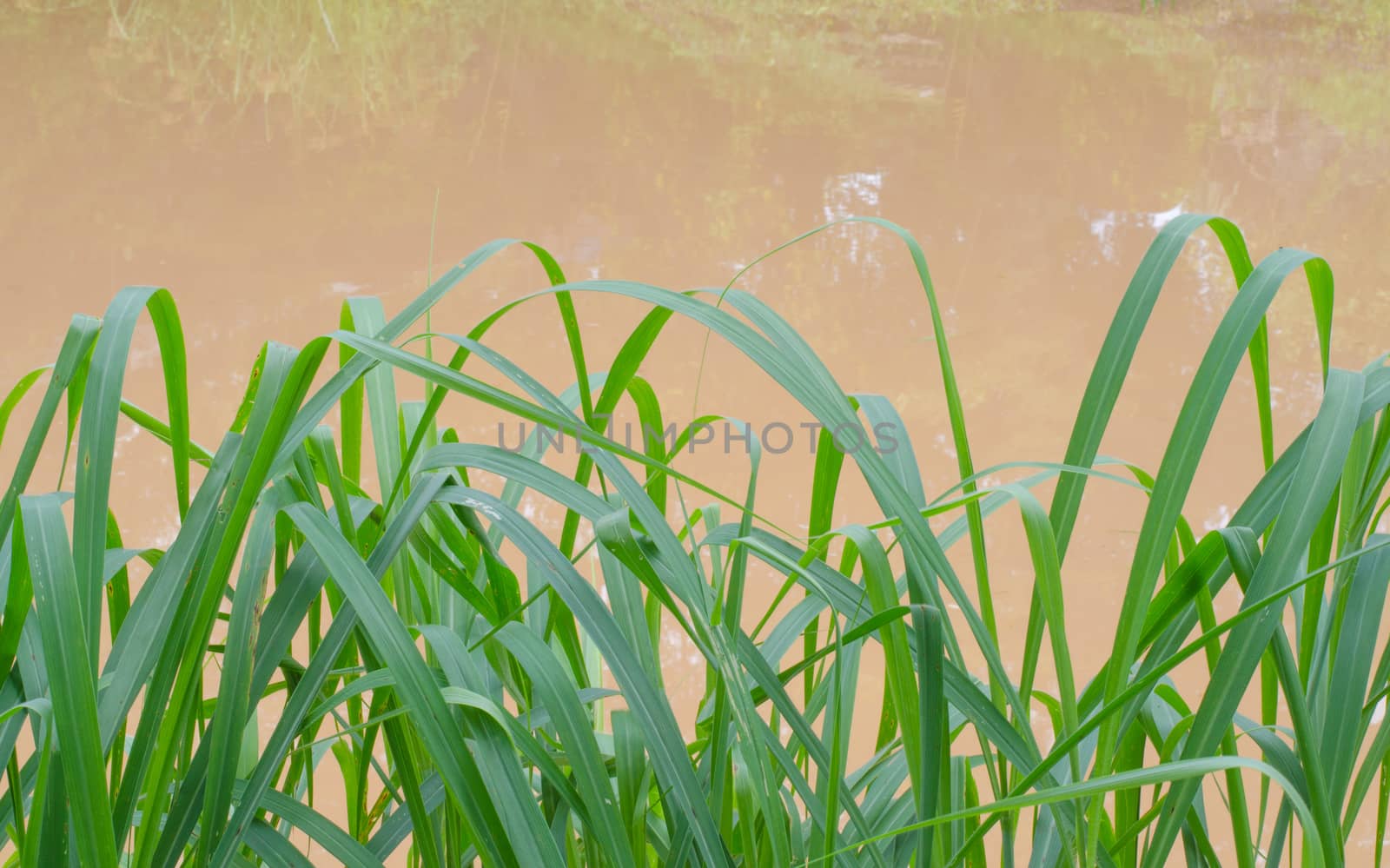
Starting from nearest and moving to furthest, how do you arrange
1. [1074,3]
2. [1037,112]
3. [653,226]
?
[653,226], [1037,112], [1074,3]

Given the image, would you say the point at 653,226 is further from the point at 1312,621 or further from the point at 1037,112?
the point at 1312,621

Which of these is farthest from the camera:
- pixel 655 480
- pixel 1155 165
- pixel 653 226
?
pixel 1155 165

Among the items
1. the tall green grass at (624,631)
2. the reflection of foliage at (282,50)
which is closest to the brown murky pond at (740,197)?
the reflection of foliage at (282,50)

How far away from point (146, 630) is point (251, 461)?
0.25 feet

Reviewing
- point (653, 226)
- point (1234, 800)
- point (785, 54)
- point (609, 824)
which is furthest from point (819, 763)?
point (785, 54)

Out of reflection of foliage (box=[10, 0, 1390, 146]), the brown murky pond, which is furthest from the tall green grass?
reflection of foliage (box=[10, 0, 1390, 146])

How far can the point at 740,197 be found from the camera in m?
2.81

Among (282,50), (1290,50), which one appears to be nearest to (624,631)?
(282,50)

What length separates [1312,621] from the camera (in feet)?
1.79

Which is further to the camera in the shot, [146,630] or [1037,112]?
[1037,112]

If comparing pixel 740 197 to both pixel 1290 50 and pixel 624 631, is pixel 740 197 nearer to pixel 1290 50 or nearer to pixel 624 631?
pixel 624 631

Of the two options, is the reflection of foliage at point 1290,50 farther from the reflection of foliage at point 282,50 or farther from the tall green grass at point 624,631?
the tall green grass at point 624,631

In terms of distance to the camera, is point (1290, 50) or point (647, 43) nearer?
point (647, 43)

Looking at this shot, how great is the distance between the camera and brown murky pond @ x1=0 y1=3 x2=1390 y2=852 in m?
1.98
